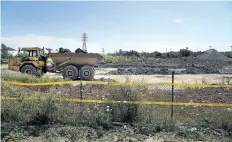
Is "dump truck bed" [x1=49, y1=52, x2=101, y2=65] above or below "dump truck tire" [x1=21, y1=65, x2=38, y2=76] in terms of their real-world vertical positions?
above

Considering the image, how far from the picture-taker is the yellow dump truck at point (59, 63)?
19.9m

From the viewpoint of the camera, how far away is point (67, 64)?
2034cm

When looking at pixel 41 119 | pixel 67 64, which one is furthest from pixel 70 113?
pixel 67 64

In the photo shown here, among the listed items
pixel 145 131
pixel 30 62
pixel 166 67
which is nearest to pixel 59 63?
pixel 30 62

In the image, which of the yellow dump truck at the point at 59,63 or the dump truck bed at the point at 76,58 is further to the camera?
the dump truck bed at the point at 76,58

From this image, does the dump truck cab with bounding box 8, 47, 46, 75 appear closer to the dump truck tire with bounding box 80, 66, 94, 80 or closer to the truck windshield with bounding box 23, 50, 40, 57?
the truck windshield with bounding box 23, 50, 40, 57

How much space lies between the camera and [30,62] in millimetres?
20094

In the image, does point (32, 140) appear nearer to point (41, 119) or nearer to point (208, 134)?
point (41, 119)

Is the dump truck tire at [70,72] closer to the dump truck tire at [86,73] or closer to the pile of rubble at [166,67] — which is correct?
the dump truck tire at [86,73]

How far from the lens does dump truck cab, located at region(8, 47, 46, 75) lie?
20.0m

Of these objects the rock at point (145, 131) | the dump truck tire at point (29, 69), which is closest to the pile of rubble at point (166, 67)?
the dump truck tire at point (29, 69)

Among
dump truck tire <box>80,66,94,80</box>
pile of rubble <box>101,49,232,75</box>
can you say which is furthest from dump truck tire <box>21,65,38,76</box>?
pile of rubble <box>101,49,232,75</box>

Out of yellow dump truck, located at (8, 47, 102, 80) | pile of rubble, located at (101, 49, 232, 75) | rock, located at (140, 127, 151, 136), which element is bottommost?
rock, located at (140, 127, 151, 136)

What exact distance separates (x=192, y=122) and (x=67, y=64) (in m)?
13.7
